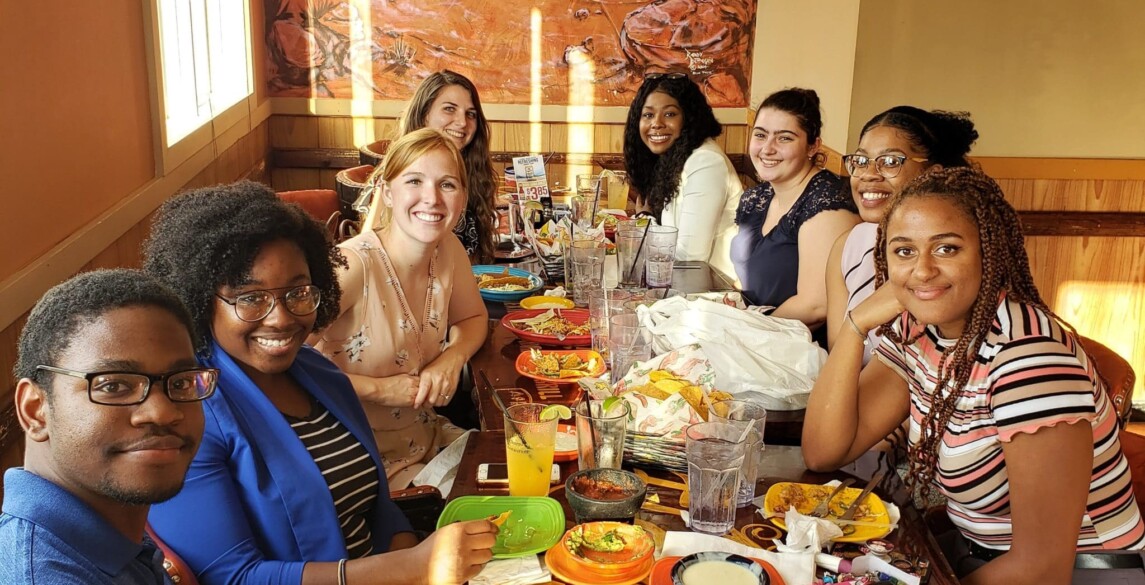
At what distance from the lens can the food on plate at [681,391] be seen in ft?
5.80

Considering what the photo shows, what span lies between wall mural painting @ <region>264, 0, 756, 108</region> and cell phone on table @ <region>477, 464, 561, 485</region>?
14.2 feet

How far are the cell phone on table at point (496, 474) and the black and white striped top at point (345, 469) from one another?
23 cm

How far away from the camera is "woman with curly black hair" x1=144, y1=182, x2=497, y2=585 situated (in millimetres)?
1433

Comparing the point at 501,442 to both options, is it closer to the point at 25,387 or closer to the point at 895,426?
the point at 895,426

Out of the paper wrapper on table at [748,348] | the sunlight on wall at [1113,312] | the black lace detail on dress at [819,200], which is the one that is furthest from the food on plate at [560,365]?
the sunlight on wall at [1113,312]

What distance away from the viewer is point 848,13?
4.43 meters

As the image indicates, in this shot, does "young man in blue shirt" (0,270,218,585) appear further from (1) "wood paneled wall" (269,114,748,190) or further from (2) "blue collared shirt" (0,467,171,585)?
(1) "wood paneled wall" (269,114,748,190)

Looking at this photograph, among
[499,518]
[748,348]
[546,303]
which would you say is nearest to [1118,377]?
[748,348]

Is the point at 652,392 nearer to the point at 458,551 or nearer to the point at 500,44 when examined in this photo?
the point at 458,551

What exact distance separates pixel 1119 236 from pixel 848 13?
163 centimetres

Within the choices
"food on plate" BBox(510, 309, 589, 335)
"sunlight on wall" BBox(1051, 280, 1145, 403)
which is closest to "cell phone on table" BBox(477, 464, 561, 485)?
"food on plate" BBox(510, 309, 589, 335)

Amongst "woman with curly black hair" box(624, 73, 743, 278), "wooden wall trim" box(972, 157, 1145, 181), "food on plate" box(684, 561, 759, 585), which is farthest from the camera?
"wooden wall trim" box(972, 157, 1145, 181)

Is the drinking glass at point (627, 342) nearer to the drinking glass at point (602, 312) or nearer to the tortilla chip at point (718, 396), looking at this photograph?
the drinking glass at point (602, 312)

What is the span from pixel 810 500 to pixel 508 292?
1511 millimetres
